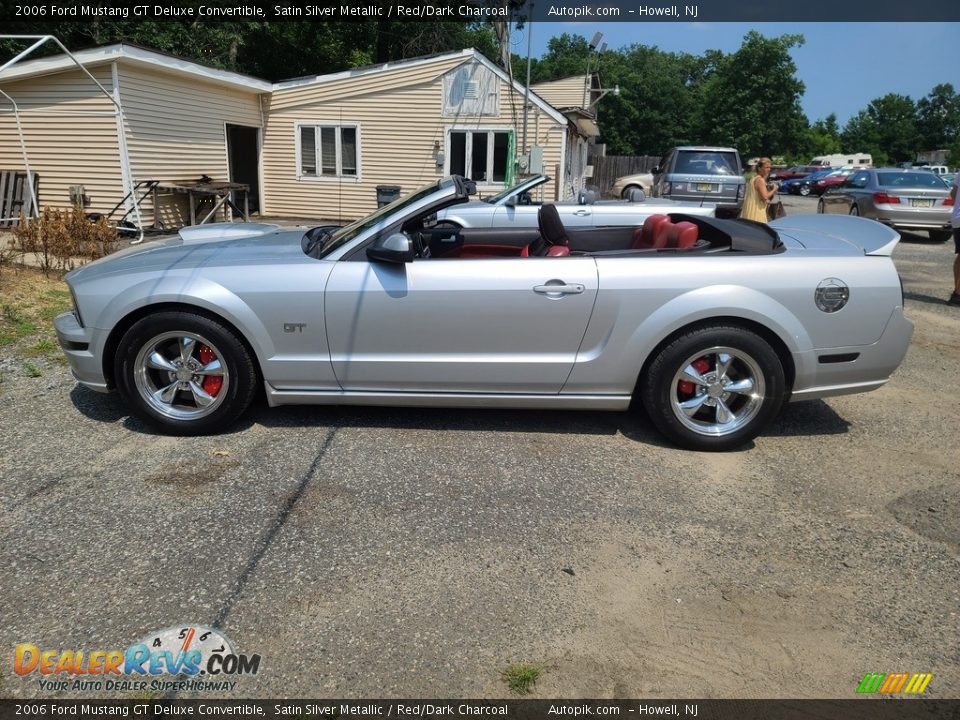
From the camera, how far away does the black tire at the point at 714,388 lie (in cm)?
395

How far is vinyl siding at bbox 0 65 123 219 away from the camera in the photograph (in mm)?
13320

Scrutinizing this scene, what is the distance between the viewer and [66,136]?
13.6 meters

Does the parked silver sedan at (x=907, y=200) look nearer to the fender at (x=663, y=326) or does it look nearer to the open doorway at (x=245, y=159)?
the fender at (x=663, y=326)

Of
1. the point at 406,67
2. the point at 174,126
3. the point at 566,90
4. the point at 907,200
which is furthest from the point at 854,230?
the point at 566,90

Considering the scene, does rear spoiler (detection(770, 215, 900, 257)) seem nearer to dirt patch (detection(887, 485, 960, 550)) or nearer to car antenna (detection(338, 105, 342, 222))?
dirt patch (detection(887, 485, 960, 550))

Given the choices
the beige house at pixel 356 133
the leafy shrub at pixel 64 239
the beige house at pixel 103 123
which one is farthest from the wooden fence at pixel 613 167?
the leafy shrub at pixel 64 239

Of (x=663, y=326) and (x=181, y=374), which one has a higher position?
(x=663, y=326)

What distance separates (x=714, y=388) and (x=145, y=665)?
3032 millimetres

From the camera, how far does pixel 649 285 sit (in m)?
3.93

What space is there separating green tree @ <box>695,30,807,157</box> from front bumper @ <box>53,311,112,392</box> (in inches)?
2273

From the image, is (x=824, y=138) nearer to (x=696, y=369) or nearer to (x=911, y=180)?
(x=911, y=180)

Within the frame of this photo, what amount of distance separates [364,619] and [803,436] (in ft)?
9.91

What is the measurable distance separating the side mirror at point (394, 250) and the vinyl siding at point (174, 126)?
11635 mm

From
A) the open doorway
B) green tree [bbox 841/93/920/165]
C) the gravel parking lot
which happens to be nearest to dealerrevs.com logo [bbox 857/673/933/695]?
the gravel parking lot
